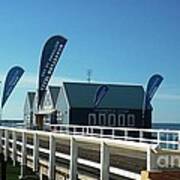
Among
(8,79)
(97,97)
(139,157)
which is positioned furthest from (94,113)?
(139,157)

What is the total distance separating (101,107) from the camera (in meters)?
63.4

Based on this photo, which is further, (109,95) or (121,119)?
(109,95)

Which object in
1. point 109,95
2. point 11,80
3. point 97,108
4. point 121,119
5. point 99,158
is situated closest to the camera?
point 99,158

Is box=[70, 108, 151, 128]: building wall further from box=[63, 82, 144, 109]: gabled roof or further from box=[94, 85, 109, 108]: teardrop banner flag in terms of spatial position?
box=[94, 85, 109, 108]: teardrop banner flag

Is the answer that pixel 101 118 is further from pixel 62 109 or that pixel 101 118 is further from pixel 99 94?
pixel 62 109

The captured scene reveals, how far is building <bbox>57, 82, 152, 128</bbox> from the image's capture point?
203 ft

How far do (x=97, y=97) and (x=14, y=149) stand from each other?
3774 cm

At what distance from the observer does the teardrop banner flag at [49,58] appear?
41.4 metres

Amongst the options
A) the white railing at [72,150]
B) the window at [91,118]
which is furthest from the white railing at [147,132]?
the window at [91,118]

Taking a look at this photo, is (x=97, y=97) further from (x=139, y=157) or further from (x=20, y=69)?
(x=139, y=157)

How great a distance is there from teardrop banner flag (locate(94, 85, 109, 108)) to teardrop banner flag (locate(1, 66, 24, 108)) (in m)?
15.0

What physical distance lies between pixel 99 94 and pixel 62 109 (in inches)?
168

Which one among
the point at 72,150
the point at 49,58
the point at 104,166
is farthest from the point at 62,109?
the point at 104,166

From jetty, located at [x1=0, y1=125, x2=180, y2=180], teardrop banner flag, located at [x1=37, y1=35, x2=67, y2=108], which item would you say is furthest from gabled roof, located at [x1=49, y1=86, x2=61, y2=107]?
jetty, located at [x1=0, y1=125, x2=180, y2=180]
